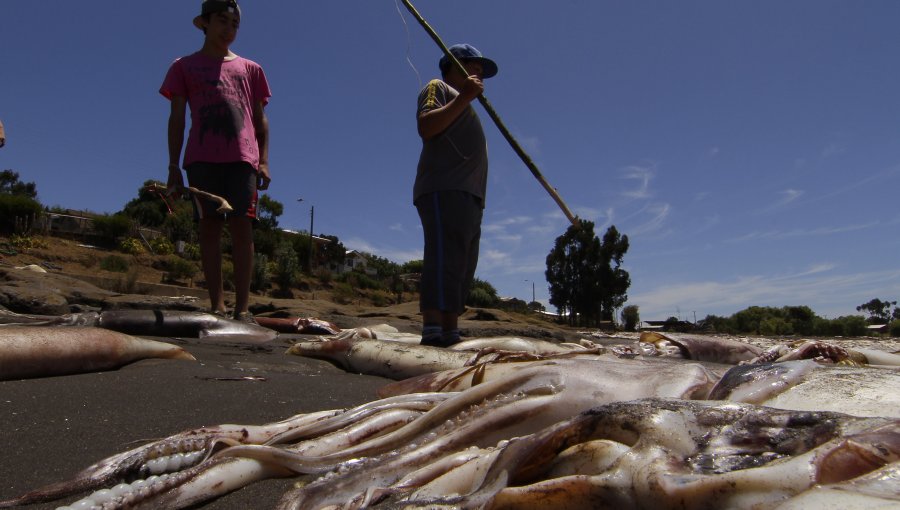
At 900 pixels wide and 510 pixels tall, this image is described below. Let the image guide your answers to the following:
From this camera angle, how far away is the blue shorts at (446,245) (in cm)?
415

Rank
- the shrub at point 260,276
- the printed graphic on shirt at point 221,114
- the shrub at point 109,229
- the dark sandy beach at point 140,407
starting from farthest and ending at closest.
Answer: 1. the shrub at point 109,229
2. the shrub at point 260,276
3. the printed graphic on shirt at point 221,114
4. the dark sandy beach at point 140,407

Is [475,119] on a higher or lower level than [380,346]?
higher

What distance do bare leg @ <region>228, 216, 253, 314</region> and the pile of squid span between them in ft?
11.8

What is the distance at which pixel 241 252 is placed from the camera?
5.25m

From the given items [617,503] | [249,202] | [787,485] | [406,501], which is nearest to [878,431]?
[787,485]

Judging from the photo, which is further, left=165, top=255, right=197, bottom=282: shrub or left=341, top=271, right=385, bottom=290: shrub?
left=341, top=271, right=385, bottom=290: shrub

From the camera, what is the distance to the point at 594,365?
168cm

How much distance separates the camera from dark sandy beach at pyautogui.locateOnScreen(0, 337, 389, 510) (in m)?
1.45

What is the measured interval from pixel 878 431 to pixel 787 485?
207 millimetres

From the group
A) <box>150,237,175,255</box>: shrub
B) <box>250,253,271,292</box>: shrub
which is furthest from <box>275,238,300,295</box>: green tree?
<box>150,237,175,255</box>: shrub

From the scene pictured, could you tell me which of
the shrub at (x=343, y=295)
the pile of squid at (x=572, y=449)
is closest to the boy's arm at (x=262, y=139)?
the pile of squid at (x=572, y=449)

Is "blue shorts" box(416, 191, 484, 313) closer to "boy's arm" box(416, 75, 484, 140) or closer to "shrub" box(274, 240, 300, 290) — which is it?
"boy's arm" box(416, 75, 484, 140)

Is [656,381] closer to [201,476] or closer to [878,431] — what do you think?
[878,431]

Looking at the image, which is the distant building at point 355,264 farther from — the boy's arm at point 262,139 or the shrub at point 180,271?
the boy's arm at point 262,139
